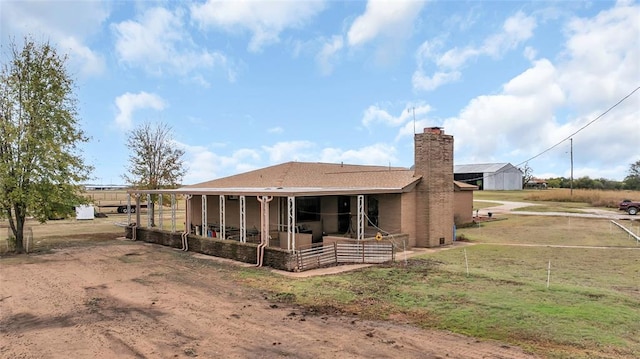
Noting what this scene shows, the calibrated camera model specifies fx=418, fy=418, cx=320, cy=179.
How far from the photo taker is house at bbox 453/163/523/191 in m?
73.6

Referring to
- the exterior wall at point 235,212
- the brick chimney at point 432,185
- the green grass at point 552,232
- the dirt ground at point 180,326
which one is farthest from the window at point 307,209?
the green grass at point 552,232

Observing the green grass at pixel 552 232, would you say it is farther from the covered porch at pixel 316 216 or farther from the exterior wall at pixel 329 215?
the exterior wall at pixel 329 215

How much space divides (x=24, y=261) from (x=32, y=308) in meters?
9.19

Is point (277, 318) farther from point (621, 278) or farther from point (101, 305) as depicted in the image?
point (621, 278)

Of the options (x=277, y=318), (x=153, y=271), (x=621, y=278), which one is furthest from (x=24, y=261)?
(x=621, y=278)

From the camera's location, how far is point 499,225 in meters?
30.1

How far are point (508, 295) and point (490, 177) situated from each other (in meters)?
68.7

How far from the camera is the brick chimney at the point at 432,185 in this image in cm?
2114

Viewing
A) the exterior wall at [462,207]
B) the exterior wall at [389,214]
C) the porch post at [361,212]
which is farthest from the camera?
the exterior wall at [462,207]

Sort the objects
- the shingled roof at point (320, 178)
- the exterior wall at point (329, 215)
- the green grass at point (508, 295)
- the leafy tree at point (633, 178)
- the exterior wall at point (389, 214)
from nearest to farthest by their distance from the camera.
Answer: the green grass at point (508, 295)
the exterior wall at point (389, 214)
the shingled roof at point (320, 178)
the exterior wall at point (329, 215)
the leafy tree at point (633, 178)

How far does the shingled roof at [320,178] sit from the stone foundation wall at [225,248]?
3.21 metres

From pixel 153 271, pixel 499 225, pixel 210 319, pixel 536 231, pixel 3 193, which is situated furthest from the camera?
pixel 499 225

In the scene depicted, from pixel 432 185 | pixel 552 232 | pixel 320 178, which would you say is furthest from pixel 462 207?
pixel 320 178

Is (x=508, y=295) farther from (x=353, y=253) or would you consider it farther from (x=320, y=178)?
(x=320, y=178)
